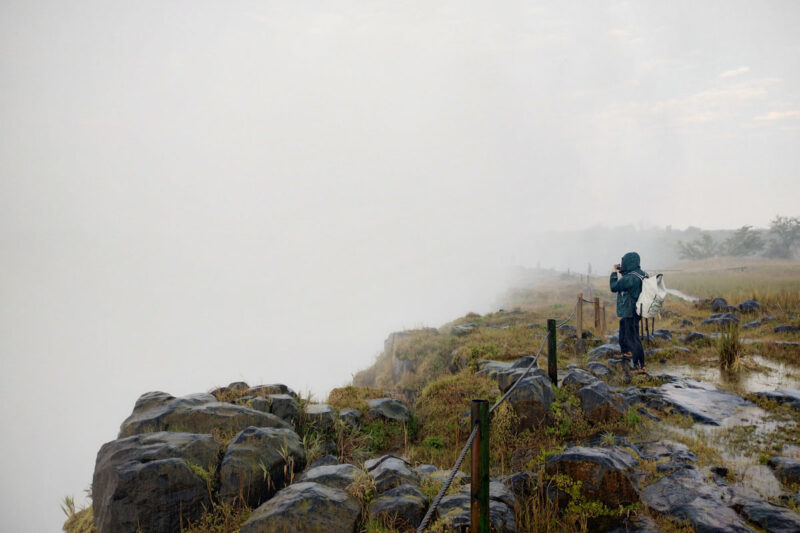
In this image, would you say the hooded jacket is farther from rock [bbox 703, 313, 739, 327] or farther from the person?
rock [bbox 703, 313, 739, 327]

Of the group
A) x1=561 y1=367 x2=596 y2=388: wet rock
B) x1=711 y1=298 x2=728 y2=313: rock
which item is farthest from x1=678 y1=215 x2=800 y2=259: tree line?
x1=561 y1=367 x2=596 y2=388: wet rock

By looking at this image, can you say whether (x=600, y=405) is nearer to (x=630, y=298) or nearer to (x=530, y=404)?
(x=530, y=404)

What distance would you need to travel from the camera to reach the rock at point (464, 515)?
14.6 ft

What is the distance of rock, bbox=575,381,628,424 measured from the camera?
313 inches

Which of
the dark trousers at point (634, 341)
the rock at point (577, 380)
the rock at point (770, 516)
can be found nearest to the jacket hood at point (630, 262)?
the dark trousers at point (634, 341)

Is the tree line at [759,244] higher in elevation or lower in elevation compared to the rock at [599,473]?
higher

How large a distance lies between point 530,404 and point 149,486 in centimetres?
617

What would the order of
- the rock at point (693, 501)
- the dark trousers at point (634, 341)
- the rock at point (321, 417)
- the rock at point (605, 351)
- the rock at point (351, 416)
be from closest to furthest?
1. the rock at point (693, 501)
2. the rock at point (321, 417)
3. the rock at point (351, 416)
4. the dark trousers at point (634, 341)
5. the rock at point (605, 351)

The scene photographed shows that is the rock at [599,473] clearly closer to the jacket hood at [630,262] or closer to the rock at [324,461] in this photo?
the rock at [324,461]

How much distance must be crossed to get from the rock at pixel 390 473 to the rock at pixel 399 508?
0.62 feet

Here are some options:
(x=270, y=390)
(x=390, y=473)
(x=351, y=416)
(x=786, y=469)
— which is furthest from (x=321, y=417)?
(x=786, y=469)

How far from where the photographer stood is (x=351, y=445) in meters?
8.48

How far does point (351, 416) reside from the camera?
9.32 metres

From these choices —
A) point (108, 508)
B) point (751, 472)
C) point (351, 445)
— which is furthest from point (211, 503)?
point (751, 472)
